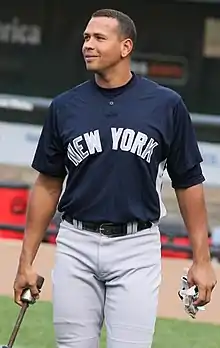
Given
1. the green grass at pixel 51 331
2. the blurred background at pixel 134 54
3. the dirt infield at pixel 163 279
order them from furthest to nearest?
the blurred background at pixel 134 54 → the dirt infield at pixel 163 279 → the green grass at pixel 51 331

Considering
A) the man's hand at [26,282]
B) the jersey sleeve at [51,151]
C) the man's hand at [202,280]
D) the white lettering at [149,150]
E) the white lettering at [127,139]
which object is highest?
the white lettering at [127,139]

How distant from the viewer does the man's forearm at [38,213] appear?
4.12 metres

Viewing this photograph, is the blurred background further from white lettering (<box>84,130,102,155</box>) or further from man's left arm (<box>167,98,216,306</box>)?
white lettering (<box>84,130,102,155</box>)

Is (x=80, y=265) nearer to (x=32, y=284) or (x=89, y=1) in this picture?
(x=32, y=284)

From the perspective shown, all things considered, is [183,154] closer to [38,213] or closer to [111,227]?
[111,227]

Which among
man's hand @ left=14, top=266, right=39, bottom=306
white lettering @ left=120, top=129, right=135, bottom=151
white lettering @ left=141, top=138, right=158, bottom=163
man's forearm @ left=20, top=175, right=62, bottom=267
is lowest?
man's hand @ left=14, top=266, right=39, bottom=306

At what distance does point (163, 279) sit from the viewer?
7070mm

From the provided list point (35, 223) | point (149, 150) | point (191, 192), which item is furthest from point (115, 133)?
point (35, 223)

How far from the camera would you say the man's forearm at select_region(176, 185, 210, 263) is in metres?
4.04

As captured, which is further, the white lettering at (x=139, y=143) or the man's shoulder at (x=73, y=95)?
the man's shoulder at (x=73, y=95)

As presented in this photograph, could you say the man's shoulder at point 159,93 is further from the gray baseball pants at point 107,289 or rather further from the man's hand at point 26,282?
the man's hand at point 26,282

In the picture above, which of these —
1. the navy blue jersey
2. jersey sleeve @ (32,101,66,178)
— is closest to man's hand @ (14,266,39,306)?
the navy blue jersey

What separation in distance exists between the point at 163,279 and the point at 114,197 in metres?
3.21

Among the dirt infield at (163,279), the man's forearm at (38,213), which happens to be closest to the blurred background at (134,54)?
the dirt infield at (163,279)
